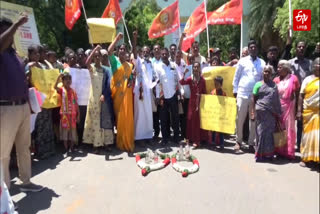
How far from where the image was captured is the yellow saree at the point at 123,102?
618 centimetres

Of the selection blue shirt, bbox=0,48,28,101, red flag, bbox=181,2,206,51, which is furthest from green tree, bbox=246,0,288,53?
blue shirt, bbox=0,48,28,101

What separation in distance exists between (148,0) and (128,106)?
26524 mm

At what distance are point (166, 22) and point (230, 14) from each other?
1.47 meters

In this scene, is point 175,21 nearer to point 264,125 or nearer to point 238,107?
point 238,107

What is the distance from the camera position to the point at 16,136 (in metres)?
4.13

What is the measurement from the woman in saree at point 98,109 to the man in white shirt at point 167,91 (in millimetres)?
1008

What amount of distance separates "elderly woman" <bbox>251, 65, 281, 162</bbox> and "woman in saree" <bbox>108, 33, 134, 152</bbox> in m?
2.21

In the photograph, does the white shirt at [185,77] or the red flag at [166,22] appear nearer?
the white shirt at [185,77]

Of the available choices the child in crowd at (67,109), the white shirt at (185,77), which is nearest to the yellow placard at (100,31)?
the child in crowd at (67,109)

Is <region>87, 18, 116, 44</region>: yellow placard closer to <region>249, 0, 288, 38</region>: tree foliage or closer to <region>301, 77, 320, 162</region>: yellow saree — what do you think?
Result: <region>301, 77, 320, 162</region>: yellow saree

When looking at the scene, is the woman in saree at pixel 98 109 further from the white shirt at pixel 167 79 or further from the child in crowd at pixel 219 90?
the child in crowd at pixel 219 90

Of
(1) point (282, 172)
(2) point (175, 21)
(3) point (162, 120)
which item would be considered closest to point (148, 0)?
(2) point (175, 21)

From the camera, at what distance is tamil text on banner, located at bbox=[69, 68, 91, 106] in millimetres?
6270

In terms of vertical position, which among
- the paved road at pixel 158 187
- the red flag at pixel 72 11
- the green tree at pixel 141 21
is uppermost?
the green tree at pixel 141 21
